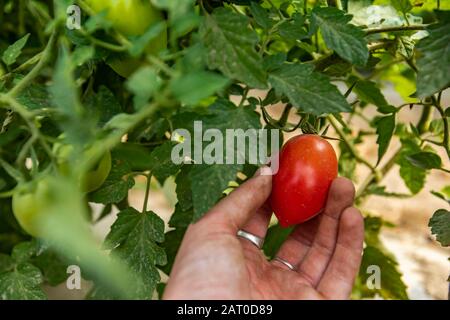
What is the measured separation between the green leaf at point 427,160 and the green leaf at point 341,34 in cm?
23

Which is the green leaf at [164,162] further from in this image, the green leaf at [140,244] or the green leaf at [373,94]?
the green leaf at [373,94]

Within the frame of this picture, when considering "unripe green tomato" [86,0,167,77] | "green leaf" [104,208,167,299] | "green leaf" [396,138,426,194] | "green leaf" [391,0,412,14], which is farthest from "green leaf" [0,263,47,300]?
"green leaf" [396,138,426,194]

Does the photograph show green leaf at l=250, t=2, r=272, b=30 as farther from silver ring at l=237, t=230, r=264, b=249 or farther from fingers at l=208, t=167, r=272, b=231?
silver ring at l=237, t=230, r=264, b=249

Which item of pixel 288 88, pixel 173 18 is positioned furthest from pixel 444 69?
pixel 173 18

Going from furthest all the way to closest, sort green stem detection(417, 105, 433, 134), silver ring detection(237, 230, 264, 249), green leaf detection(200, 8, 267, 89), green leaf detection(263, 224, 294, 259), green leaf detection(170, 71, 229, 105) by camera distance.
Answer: green stem detection(417, 105, 433, 134)
green leaf detection(263, 224, 294, 259)
silver ring detection(237, 230, 264, 249)
green leaf detection(200, 8, 267, 89)
green leaf detection(170, 71, 229, 105)

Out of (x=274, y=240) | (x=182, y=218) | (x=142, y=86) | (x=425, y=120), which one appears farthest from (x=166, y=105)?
(x=425, y=120)

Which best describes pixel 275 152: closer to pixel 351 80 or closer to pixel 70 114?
pixel 351 80

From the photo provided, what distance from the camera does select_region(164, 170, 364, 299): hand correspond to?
0.62 metres

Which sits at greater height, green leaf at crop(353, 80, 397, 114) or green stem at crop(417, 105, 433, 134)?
green leaf at crop(353, 80, 397, 114)

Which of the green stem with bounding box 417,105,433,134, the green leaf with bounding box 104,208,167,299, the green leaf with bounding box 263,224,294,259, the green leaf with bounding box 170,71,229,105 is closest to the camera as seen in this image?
the green leaf with bounding box 170,71,229,105

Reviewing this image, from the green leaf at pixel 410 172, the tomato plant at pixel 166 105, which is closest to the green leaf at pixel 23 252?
the tomato plant at pixel 166 105

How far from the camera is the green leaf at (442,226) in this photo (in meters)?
0.73

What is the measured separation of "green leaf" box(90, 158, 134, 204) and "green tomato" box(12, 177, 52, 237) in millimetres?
228

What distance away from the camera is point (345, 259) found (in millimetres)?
760
